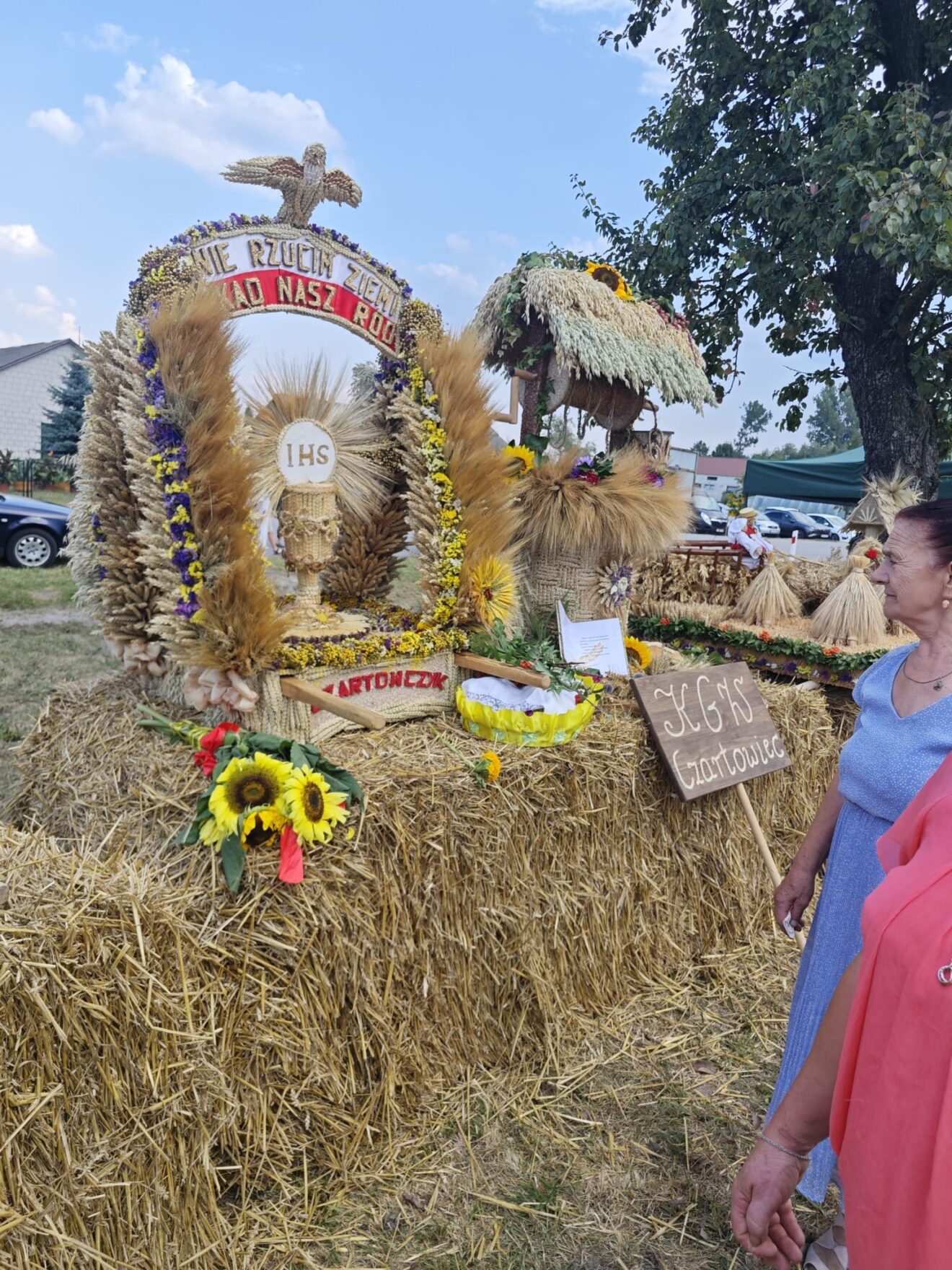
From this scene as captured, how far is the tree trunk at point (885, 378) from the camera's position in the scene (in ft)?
23.8

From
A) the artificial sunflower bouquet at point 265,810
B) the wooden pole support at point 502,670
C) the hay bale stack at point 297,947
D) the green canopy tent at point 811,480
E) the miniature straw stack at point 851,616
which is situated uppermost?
the green canopy tent at point 811,480

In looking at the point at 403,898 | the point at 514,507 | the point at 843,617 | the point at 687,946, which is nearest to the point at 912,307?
the point at 843,617

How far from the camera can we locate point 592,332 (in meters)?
2.98

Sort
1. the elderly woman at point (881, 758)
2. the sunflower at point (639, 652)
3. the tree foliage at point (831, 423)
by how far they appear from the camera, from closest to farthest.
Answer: the elderly woman at point (881, 758), the sunflower at point (639, 652), the tree foliage at point (831, 423)

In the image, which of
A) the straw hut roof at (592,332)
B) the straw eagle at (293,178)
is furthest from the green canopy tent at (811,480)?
the straw eagle at (293,178)

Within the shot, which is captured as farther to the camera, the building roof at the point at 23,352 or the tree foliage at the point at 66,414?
the building roof at the point at 23,352

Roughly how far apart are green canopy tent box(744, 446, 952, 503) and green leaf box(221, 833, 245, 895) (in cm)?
949

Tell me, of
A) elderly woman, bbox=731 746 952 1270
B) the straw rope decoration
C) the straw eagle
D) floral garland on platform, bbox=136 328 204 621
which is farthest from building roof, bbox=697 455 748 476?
elderly woman, bbox=731 746 952 1270

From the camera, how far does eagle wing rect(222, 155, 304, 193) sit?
6.68 ft

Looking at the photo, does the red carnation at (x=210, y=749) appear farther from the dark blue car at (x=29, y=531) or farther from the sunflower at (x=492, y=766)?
the dark blue car at (x=29, y=531)

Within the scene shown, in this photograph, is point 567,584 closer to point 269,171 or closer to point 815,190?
point 269,171

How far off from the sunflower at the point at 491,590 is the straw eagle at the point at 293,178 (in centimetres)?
107

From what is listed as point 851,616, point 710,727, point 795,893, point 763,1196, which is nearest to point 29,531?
point 851,616

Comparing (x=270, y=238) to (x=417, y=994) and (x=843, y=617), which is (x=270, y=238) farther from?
(x=843, y=617)
